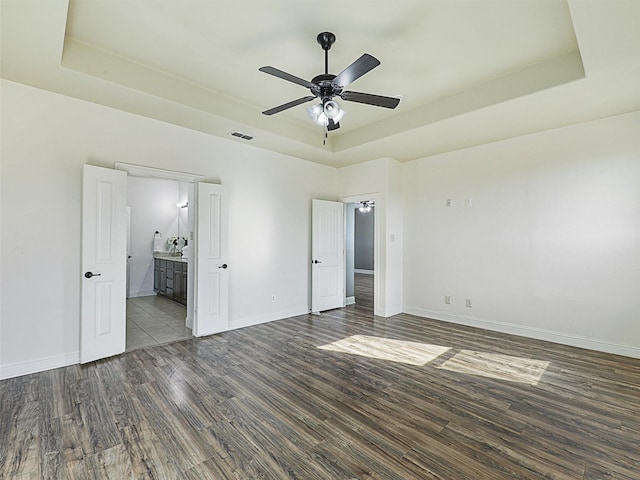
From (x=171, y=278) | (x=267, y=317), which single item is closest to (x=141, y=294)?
(x=171, y=278)

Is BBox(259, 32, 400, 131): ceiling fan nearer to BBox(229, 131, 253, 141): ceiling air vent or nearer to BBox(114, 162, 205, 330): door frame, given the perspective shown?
BBox(229, 131, 253, 141): ceiling air vent

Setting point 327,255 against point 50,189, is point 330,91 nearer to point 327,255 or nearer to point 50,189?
point 50,189

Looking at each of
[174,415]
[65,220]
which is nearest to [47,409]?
[174,415]

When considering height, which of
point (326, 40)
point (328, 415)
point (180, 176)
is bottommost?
point (328, 415)

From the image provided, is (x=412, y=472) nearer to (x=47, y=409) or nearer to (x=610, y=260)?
(x=47, y=409)

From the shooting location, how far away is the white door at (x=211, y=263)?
426 cm

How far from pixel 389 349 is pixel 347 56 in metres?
3.30

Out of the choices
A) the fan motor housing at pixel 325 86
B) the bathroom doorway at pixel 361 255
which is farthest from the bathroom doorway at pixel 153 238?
the fan motor housing at pixel 325 86

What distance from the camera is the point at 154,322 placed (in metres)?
4.92

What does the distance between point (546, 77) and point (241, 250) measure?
14.0ft

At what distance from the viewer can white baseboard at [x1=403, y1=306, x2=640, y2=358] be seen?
3.65m

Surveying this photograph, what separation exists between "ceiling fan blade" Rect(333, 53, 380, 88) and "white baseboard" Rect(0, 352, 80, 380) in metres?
3.84

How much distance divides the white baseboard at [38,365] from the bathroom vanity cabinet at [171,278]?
2600 millimetres

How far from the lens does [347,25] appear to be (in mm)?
2584
